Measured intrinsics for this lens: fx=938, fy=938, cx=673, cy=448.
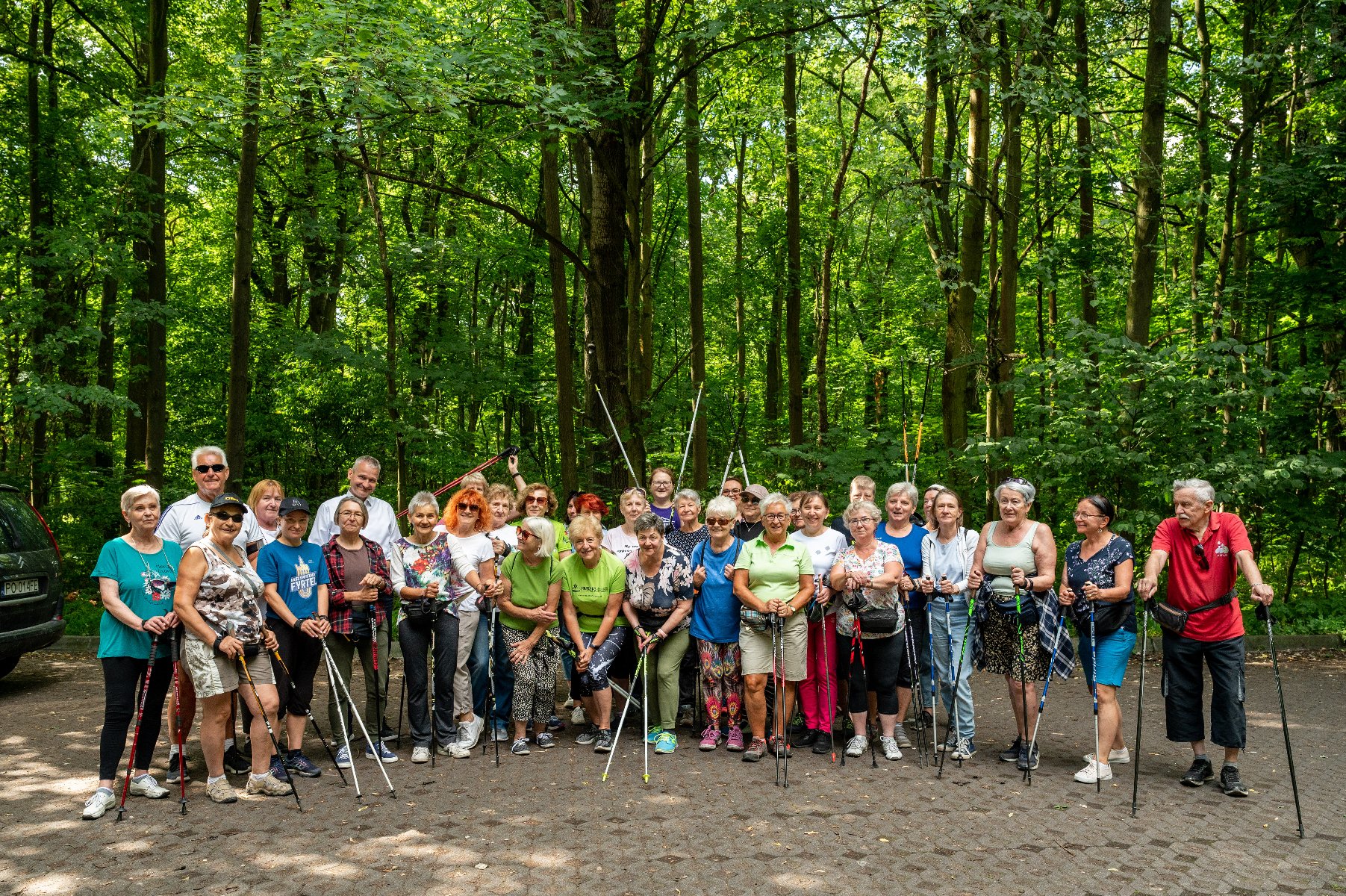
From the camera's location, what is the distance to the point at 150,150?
42.6 feet

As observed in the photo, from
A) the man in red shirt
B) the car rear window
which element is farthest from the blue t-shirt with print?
the man in red shirt

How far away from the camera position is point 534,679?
6.83m

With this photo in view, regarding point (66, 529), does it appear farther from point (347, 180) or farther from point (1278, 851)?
point (1278, 851)

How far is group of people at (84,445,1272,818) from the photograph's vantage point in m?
5.54

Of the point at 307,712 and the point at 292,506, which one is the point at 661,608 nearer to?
the point at 307,712

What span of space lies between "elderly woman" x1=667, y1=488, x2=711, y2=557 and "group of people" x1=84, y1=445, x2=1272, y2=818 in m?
0.02

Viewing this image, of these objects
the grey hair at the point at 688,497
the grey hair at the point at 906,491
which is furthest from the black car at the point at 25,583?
the grey hair at the point at 906,491

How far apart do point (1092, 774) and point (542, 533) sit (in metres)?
3.99

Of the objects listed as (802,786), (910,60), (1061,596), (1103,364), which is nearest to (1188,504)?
(1061,596)

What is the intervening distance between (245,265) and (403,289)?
5912mm

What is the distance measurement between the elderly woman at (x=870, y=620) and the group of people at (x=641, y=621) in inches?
0.7

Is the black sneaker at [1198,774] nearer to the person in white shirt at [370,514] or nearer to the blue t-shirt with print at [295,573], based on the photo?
the person in white shirt at [370,514]

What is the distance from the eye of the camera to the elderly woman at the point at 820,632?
679 centimetres

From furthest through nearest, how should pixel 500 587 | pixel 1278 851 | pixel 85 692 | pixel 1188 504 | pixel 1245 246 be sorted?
pixel 1245 246
pixel 85 692
pixel 500 587
pixel 1188 504
pixel 1278 851
